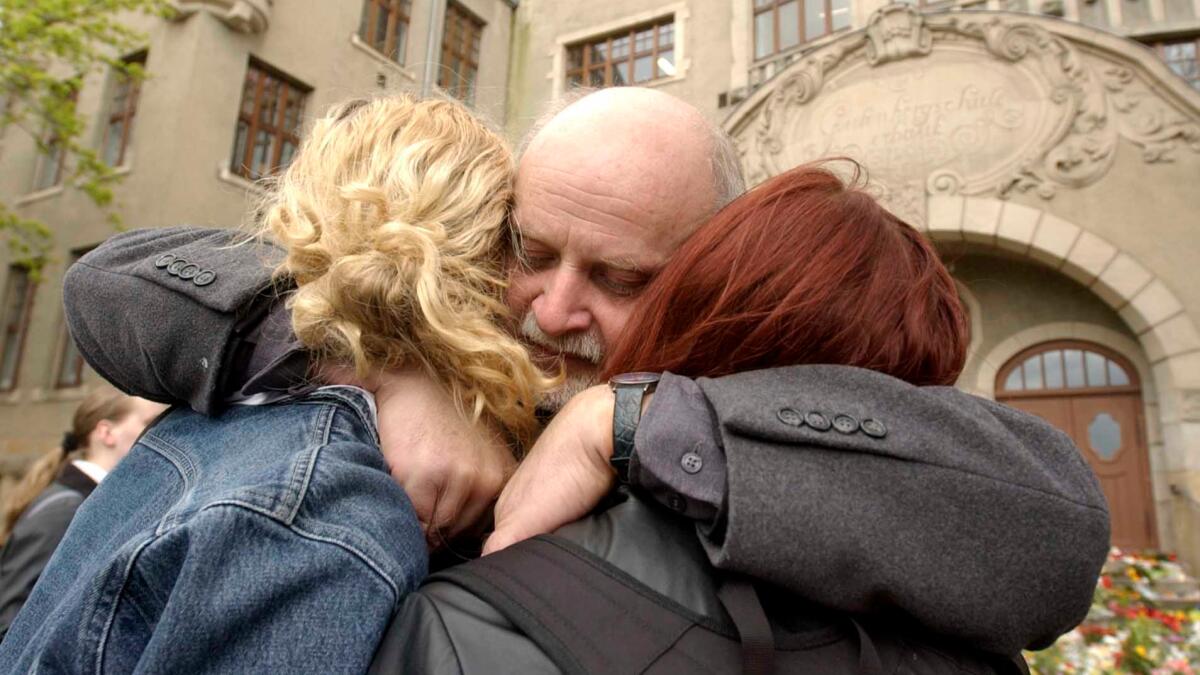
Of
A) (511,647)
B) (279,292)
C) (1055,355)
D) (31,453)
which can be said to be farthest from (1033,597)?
(31,453)

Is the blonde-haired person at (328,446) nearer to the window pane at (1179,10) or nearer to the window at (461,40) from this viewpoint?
the window at (461,40)

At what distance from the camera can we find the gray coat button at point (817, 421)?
0.84m

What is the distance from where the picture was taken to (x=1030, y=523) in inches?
32.4

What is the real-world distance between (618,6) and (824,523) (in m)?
13.2

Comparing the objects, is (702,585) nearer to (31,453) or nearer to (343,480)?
(343,480)

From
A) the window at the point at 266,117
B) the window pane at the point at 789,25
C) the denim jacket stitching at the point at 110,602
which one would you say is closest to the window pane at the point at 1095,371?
the window pane at the point at 789,25

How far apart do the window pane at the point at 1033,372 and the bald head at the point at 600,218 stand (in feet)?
31.8

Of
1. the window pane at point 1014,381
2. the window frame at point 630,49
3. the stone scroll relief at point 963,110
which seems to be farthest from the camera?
the window frame at point 630,49

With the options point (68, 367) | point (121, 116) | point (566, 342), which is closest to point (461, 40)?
point (121, 116)

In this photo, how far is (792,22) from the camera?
439 inches

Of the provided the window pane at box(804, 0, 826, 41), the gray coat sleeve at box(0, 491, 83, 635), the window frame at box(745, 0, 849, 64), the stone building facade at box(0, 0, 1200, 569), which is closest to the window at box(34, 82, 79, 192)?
the stone building facade at box(0, 0, 1200, 569)

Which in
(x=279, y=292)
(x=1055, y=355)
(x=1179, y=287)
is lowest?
(x=279, y=292)

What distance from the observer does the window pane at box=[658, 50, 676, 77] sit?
39.9 feet

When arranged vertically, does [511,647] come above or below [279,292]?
Result: below
